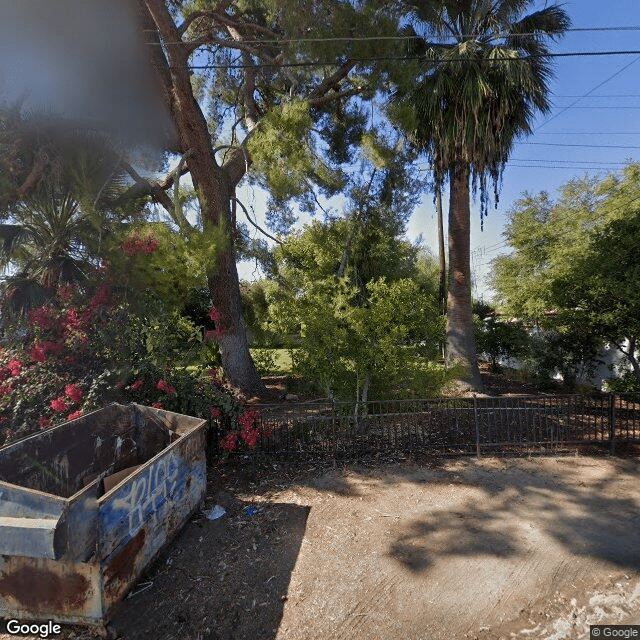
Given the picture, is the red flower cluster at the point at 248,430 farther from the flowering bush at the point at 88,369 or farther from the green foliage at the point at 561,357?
the green foliage at the point at 561,357

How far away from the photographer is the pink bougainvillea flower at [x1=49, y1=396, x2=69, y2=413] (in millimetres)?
4453

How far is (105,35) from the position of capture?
19.1 ft

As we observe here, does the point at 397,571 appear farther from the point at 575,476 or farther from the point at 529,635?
the point at 575,476

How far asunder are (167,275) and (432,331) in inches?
163

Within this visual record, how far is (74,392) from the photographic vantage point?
14.9 feet

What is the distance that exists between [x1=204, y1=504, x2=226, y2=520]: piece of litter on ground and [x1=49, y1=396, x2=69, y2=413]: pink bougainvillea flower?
219 cm

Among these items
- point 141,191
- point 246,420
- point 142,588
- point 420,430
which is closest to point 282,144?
point 141,191

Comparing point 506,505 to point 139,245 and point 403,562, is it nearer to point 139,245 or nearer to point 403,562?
point 403,562

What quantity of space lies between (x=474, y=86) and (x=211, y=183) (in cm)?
583

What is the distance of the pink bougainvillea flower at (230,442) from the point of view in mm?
5129

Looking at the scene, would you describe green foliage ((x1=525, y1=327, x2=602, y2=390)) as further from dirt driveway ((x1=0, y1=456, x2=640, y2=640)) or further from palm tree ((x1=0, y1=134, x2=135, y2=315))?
palm tree ((x1=0, y1=134, x2=135, y2=315))

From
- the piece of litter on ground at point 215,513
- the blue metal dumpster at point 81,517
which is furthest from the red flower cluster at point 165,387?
the piece of litter on ground at point 215,513

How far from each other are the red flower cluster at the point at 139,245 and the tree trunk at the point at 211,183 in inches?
65.5

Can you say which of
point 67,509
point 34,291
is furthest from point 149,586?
point 34,291
